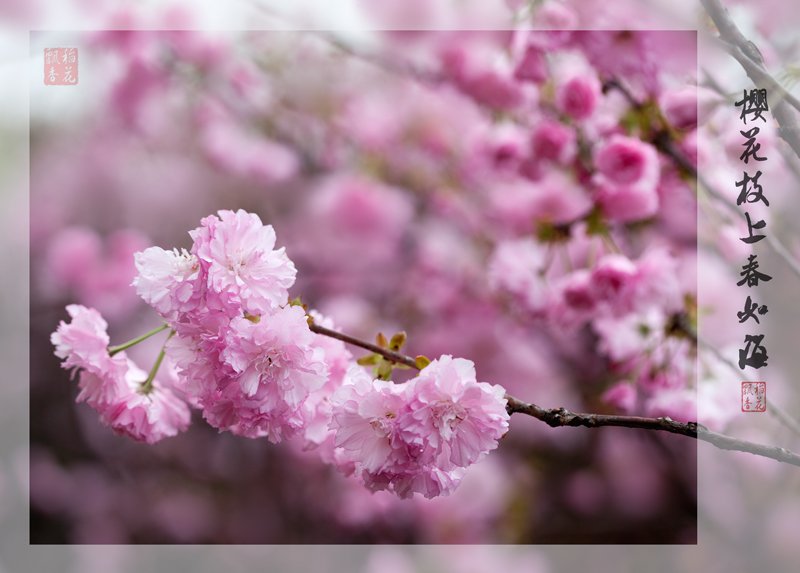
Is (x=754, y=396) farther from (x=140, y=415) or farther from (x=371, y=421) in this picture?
(x=140, y=415)

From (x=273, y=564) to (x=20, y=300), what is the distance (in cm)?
101

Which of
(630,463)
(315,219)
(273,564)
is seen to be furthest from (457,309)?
(273,564)

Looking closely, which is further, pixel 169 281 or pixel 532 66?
pixel 532 66

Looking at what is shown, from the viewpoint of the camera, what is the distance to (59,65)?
2.83 feet

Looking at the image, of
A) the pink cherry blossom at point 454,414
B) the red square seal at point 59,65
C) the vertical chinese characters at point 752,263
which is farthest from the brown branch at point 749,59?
the red square seal at point 59,65

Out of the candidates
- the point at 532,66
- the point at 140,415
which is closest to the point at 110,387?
the point at 140,415

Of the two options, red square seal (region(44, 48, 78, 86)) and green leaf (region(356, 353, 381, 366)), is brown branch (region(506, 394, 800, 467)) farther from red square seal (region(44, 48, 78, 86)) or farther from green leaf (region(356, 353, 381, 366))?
red square seal (region(44, 48, 78, 86))

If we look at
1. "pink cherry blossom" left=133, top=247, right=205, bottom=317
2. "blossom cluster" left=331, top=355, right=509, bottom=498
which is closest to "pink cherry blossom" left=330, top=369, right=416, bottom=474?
"blossom cluster" left=331, top=355, right=509, bottom=498

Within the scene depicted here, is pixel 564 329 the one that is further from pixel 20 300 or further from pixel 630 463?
pixel 20 300

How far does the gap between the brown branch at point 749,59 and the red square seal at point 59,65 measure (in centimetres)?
100

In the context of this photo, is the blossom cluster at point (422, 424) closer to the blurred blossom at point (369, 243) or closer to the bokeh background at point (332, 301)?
the blurred blossom at point (369, 243)

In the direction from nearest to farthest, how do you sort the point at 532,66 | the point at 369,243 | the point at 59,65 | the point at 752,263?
the point at 752,263
the point at 532,66
the point at 59,65
the point at 369,243

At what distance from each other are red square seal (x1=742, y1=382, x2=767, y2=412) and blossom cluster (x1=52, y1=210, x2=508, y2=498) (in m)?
0.46

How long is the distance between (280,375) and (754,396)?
60cm
